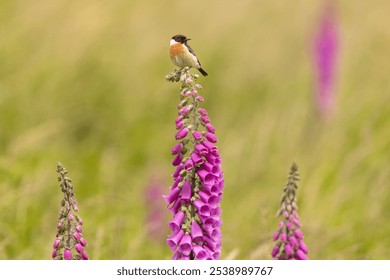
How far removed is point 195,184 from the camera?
346cm

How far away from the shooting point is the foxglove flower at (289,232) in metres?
3.67

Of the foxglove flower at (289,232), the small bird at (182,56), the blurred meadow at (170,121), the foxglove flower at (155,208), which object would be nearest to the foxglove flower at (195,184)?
the small bird at (182,56)

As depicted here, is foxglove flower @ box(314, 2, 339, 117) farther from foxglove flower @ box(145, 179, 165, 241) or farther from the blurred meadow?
foxglove flower @ box(145, 179, 165, 241)

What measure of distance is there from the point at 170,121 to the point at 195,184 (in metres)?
7.64

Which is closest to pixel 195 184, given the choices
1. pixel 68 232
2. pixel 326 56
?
pixel 68 232

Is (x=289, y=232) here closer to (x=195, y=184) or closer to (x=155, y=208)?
(x=195, y=184)

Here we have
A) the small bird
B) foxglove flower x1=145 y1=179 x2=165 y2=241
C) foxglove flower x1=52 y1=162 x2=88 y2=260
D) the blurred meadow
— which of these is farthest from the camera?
foxglove flower x1=145 y1=179 x2=165 y2=241

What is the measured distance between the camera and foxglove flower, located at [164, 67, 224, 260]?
3.41 m

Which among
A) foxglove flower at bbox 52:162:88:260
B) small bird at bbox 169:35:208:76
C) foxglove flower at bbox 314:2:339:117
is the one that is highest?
foxglove flower at bbox 314:2:339:117

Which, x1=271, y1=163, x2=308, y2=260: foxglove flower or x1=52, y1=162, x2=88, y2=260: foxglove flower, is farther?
x1=271, y1=163, x2=308, y2=260: foxglove flower

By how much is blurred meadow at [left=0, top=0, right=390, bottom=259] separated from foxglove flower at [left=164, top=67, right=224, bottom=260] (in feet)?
4.32

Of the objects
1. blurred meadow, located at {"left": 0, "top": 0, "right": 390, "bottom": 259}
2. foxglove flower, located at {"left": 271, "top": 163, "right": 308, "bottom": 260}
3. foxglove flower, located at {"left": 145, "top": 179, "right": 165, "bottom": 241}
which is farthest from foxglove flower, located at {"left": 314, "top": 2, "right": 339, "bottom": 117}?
foxglove flower, located at {"left": 271, "top": 163, "right": 308, "bottom": 260}

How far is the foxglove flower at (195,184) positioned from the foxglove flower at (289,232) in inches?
13.7

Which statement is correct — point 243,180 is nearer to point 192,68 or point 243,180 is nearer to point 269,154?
point 269,154
